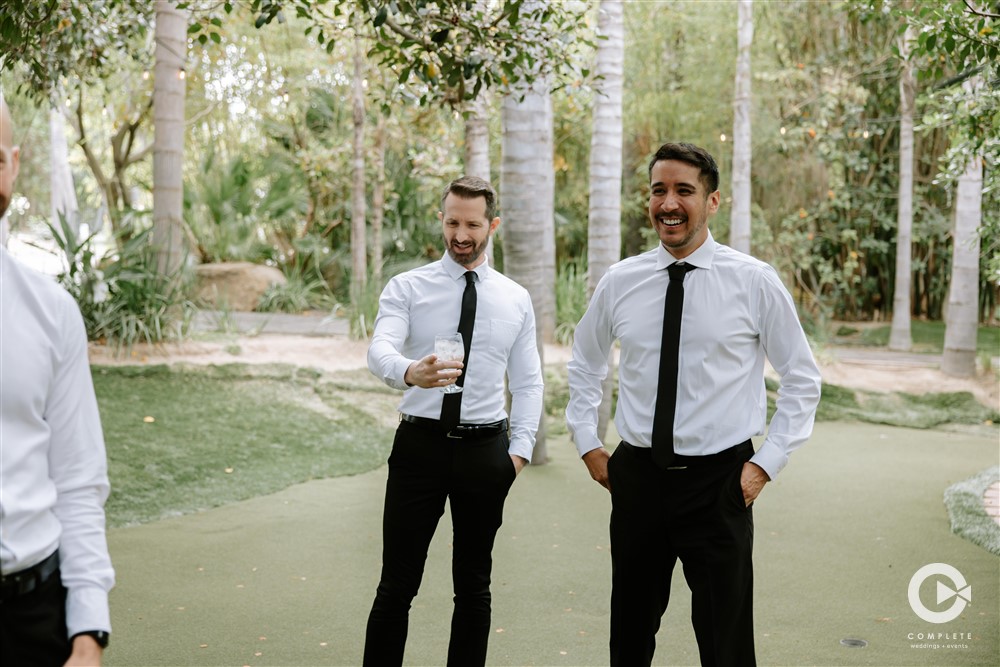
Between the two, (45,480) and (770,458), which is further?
(770,458)

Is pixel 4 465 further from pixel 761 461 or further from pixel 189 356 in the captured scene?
pixel 189 356

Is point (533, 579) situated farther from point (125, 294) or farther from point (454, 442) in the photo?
point (125, 294)

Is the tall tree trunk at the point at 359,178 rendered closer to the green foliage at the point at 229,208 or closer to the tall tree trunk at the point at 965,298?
the green foliage at the point at 229,208

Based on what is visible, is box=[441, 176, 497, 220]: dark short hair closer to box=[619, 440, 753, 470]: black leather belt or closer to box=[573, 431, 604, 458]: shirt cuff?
box=[573, 431, 604, 458]: shirt cuff

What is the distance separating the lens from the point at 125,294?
9.23 metres

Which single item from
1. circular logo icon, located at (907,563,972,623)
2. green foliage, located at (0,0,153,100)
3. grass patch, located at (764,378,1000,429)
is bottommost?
grass patch, located at (764,378,1000,429)

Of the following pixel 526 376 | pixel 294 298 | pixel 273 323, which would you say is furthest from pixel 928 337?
pixel 526 376

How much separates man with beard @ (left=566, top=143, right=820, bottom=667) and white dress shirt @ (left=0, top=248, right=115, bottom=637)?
63.8 inches

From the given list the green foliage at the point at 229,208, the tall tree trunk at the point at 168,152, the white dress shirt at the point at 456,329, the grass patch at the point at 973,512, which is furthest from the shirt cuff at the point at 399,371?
the green foliage at the point at 229,208

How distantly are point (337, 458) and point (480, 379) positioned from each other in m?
4.77

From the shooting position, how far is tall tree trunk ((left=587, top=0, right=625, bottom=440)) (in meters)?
8.36

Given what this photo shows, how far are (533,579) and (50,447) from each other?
360cm

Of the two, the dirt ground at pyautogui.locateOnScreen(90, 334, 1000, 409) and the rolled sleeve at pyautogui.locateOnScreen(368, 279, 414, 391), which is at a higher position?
the rolled sleeve at pyautogui.locateOnScreen(368, 279, 414, 391)

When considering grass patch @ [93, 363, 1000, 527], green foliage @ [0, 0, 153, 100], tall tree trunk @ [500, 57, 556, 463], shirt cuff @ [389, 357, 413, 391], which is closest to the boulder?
grass patch @ [93, 363, 1000, 527]
